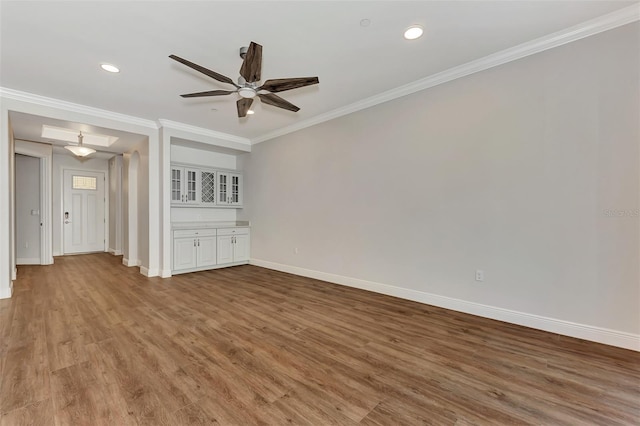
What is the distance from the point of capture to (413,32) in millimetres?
2605

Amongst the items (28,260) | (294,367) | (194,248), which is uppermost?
(194,248)

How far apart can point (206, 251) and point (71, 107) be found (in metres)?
3.21

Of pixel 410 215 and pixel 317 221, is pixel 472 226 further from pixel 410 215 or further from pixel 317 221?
pixel 317 221

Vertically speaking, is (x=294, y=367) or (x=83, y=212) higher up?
(x=83, y=212)

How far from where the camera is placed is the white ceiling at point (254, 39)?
2.30 m

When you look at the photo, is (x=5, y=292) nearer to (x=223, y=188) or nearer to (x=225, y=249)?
(x=225, y=249)

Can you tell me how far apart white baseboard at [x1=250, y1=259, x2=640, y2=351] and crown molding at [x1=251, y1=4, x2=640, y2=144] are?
273 cm

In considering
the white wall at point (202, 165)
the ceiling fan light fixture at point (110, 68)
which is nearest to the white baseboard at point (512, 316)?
the white wall at point (202, 165)

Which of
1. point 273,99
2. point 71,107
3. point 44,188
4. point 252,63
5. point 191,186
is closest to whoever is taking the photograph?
point 252,63

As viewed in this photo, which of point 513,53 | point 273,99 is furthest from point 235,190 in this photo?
point 513,53

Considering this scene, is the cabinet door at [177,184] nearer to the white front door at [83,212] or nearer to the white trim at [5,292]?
the white trim at [5,292]

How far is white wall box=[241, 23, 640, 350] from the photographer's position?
2463mm

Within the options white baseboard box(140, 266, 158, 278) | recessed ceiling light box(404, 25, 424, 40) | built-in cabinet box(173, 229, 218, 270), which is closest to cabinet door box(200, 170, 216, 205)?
built-in cabinet box(173, 229, 218, 270)

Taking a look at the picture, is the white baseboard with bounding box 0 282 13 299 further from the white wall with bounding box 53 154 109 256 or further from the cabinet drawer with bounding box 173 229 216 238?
the white wall with bounding box 53 154 109 256
